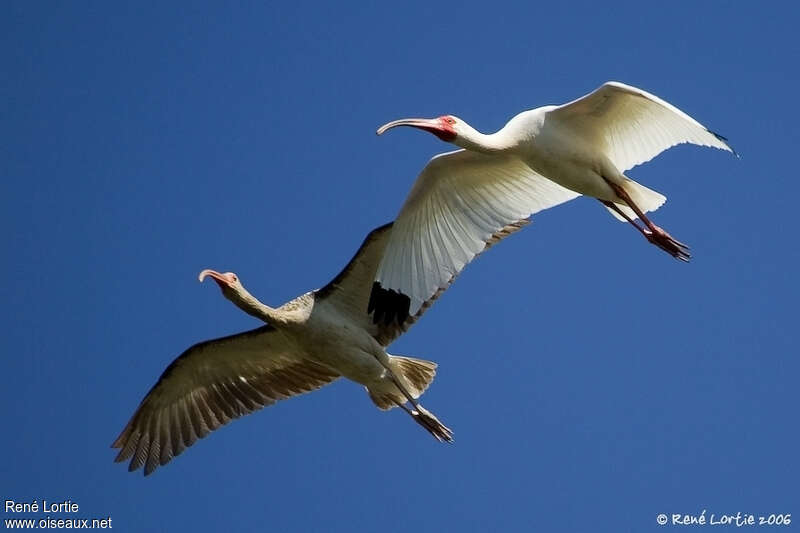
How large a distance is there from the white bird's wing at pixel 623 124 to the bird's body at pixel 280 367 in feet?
7.37

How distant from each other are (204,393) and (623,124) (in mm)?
5396

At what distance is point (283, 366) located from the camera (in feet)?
50.6

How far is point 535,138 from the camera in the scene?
14.0m

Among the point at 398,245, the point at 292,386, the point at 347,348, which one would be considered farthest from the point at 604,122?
the point at 292,386

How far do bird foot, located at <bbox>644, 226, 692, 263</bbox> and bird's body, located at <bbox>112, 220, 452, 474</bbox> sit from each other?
2.49 meters

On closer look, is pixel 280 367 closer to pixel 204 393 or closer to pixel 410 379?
pixel 204 393

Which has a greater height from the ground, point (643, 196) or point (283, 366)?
point (643, 196)

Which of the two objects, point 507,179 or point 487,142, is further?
point 507,179

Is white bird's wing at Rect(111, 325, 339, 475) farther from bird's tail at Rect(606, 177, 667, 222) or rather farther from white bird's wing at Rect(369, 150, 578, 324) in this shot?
bird's tail at Rect(606, 177, 667, 222)

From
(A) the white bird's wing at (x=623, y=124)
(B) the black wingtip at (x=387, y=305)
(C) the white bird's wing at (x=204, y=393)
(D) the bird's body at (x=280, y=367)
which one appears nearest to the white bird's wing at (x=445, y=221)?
(B) the black wingtip at (x=387, y=305)

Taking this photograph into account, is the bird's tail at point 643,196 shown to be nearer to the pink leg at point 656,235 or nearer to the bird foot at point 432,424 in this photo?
the pink leg at point 656,235

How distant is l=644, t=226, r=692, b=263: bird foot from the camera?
47.0 feet

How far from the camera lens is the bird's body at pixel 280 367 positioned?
47.2 ft

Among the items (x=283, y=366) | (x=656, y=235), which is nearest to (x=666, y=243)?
(x=656, y=235)
